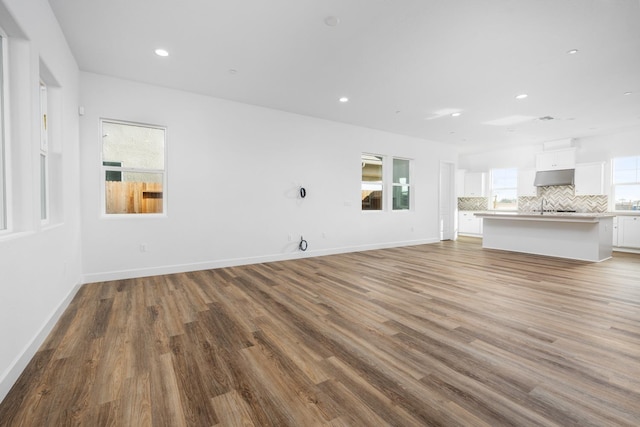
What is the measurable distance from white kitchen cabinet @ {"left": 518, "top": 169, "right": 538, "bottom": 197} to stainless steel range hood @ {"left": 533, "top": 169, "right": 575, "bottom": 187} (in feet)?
0.66

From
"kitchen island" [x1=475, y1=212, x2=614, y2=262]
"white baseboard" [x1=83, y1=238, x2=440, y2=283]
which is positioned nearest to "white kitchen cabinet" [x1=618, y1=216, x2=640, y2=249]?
"kitchen island" [x1=475, y1=212, x2=614, y2=262]

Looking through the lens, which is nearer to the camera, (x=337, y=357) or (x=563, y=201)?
(x=337, y=357)

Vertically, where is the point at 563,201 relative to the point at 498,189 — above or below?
below

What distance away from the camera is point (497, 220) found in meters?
6.95

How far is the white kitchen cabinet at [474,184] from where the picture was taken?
950cm

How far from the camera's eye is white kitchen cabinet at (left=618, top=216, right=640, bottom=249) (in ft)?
21.4

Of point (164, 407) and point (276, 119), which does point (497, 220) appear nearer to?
point (276, 119)

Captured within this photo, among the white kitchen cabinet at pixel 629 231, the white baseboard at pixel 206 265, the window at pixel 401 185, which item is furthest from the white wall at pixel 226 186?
the white kitchen cabinet at pixel 629 231

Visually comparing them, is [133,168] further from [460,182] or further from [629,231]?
[629,231]

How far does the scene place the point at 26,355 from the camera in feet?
6.44

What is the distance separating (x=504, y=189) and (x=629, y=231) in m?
3.10

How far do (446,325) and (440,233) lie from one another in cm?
648

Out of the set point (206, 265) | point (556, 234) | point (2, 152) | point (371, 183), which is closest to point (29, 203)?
point (2, 152)

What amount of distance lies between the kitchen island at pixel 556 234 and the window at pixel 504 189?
2857 mm
